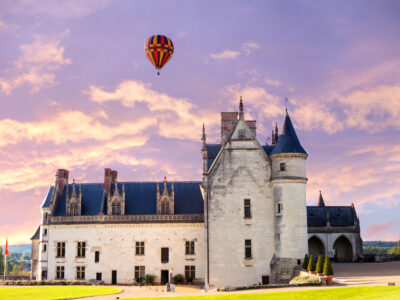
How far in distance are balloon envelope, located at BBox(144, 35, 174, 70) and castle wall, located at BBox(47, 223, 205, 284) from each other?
1797 cm

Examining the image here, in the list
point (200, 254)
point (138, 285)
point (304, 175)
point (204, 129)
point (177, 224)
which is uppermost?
point (204, 129)

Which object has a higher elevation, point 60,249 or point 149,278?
point 60,249

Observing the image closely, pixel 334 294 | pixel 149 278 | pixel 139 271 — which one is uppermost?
pixel 334 294

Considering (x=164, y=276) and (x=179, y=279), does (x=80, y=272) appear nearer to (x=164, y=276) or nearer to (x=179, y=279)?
(x=164, y=276)

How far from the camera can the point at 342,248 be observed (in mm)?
73688

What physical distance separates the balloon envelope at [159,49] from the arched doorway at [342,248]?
1619 inches

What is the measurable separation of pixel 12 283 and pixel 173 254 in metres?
18.0

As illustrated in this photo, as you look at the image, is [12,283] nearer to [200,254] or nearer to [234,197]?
[200,254]

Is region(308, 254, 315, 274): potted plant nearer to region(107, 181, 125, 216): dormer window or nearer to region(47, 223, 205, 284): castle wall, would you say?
region(47, 223, 205, 284): castle wall

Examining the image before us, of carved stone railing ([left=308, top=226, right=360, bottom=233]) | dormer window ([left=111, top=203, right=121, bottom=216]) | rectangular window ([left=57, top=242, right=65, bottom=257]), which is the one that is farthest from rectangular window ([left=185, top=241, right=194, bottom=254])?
carved stone railing ([left=308, top=226, right=360, bottom=233])

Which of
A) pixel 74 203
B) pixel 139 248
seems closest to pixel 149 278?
pixel 139 248

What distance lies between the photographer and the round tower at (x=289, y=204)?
43.8 m

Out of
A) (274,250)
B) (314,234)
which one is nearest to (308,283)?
(274,250)

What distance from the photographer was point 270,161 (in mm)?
46469
